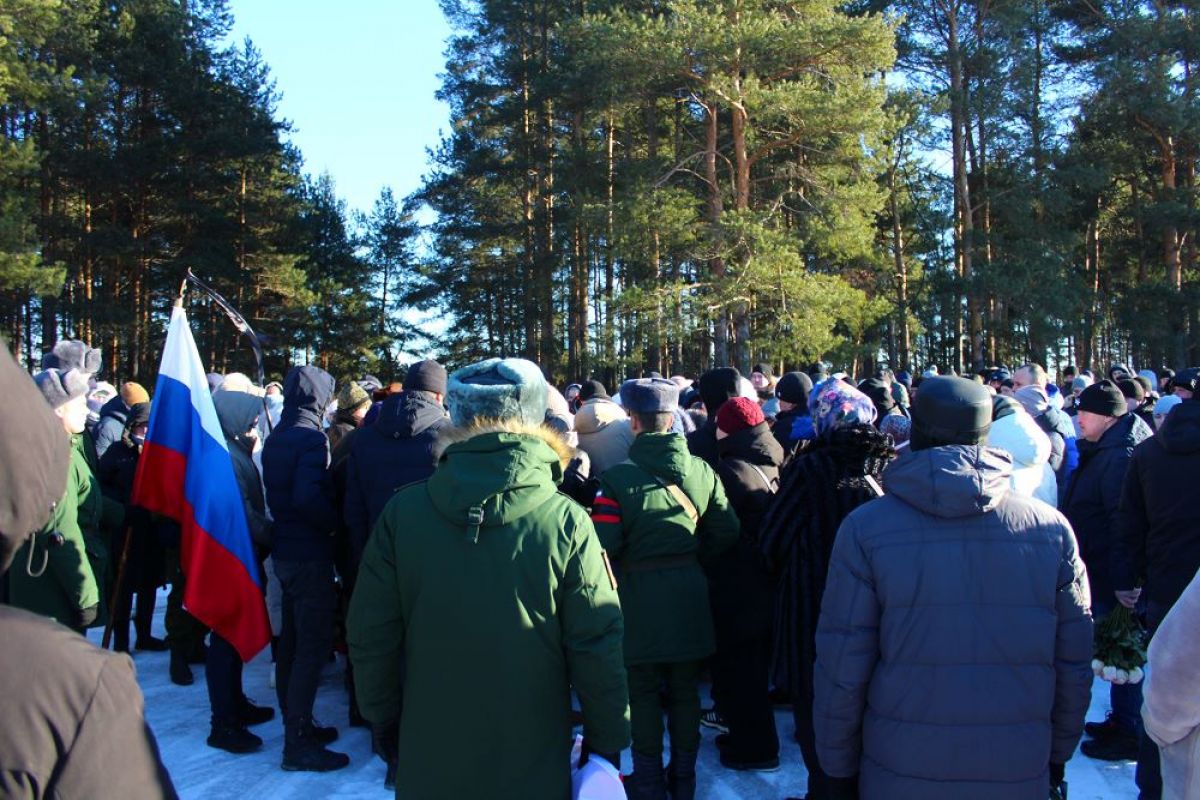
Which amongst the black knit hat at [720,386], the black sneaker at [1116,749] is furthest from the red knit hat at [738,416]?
the black sneaker at [1116,749]

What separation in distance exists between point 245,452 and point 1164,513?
479 centimetres

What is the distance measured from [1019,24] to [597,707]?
28.5 m

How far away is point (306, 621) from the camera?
15.1ft

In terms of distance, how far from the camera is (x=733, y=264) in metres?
20.2

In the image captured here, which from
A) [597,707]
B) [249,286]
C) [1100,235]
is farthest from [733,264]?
[1100,235]

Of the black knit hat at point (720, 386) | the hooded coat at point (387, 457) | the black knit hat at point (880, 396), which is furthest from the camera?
the black knit hat at point (880, 396)

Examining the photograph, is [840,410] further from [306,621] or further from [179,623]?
[179,623]

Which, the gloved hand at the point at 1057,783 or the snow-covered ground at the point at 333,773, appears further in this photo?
the snow-covered ground at the point at 333,773

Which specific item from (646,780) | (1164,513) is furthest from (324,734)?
(1164,513)

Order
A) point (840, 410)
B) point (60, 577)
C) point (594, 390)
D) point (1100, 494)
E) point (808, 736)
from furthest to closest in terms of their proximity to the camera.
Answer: point (594, 390), point (1100, 494), point (60, 577), point (808, 736), point (840, 410)

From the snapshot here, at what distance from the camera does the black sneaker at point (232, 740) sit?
4797mm

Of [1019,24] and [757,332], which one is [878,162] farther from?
[1019,24]

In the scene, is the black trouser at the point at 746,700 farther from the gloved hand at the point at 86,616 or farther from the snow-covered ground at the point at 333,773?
the gloved hand at the point at 86,616

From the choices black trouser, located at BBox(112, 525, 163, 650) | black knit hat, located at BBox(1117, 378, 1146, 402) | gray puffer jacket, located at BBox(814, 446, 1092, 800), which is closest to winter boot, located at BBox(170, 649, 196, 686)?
black trouser, located at BBox(112, 525, 163, 650)
